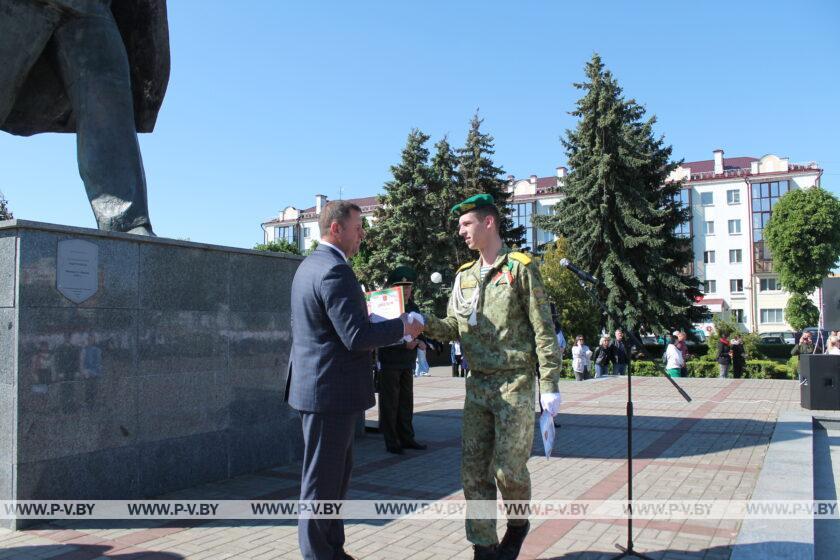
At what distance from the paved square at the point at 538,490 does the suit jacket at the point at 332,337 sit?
4.37ft

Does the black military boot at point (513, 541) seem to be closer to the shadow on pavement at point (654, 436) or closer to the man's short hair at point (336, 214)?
the man's short hair at point (336, 214)

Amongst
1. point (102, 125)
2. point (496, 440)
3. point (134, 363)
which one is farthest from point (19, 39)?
point (496, 440)

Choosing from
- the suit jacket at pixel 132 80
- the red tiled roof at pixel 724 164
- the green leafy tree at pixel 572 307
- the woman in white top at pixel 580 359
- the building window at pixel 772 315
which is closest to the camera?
the suit jacket at pixel 132 80

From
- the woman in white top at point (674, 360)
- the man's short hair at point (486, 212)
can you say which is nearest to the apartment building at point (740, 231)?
the woman in white top at point (674, 360)

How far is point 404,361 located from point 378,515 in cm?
314

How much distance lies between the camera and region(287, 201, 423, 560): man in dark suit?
11.1 feet

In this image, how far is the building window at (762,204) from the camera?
64.1 m

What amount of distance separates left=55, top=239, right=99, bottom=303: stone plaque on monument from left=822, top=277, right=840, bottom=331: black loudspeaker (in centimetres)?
1470

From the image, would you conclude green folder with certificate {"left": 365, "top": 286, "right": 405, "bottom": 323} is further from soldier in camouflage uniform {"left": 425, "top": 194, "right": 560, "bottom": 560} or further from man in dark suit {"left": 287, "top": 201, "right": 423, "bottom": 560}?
soldier in camouflage uniform {"left": 425, "top": 194, "right": 560, "bottom": 560}

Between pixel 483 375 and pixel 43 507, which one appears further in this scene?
pixel 43 507

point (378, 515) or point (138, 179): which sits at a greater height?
point (138, 179)

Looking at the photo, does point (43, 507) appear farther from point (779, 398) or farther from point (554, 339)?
point (779, 398)

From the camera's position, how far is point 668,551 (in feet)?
13.9

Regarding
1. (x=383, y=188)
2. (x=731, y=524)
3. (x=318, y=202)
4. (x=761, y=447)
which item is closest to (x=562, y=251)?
(x=383, y=188)
